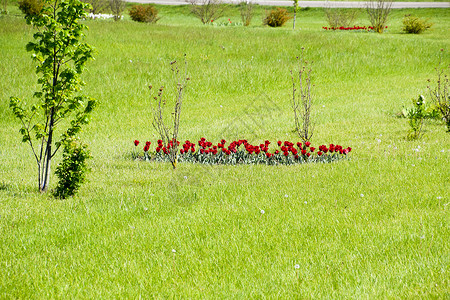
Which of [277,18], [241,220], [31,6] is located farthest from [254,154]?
[31,6]

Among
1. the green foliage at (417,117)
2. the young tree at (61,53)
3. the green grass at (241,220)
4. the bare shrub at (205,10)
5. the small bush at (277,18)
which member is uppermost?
the bare shrub at (205,10)

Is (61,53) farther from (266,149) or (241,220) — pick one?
(266,149)

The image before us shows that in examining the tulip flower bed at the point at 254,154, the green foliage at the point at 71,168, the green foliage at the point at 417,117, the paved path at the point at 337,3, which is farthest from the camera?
the paved path at the point at 337,3

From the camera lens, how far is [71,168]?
17.7ft

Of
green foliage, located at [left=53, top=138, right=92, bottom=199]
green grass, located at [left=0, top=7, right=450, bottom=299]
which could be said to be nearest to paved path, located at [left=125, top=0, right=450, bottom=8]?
green grass, located at [left=0, top=7, right=450, bottom=299]

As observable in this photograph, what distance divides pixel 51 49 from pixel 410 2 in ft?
117

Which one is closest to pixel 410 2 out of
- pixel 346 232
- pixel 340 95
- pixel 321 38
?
pixel 321 38

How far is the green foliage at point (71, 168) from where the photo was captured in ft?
17.6

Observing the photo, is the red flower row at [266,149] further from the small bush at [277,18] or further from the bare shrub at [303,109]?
the small bush at [277,18]

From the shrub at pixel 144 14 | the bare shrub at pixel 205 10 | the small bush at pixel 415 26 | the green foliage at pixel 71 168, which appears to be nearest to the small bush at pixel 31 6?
the shrub at pixel 144 14

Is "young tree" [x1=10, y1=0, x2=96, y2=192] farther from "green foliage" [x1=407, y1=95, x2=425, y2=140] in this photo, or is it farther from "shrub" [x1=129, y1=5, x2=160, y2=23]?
"shrub" [x1=129, y1=5, x2=160, y2=23]

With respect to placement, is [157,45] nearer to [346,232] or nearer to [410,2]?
[346,232]

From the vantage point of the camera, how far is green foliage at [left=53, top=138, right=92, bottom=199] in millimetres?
5371

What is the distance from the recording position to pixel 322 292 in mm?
3371
